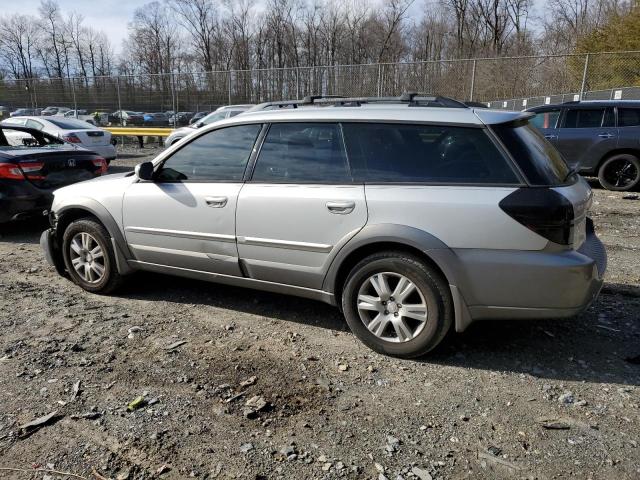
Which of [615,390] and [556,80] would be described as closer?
[615,390]

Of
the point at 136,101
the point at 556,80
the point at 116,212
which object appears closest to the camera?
the point at 116,212

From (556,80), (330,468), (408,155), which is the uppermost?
(556,80)

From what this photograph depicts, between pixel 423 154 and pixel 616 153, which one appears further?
pixel 616 153

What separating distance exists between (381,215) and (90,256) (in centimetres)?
289

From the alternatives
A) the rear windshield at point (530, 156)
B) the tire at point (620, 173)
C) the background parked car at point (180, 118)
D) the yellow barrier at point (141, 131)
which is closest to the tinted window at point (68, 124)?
the yellow barrier at point (141, 131)

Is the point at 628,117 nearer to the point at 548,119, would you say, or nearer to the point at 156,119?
the point at 548,119

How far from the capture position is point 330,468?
8.31 ft

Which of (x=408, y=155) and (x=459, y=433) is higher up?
(x=408, y=155)

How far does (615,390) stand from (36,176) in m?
6.82

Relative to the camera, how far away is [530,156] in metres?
3.28

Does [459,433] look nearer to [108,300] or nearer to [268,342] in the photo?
[268,342]

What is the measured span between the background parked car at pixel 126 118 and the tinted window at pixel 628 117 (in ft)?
56.2

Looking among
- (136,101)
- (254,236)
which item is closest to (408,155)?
(254,236)

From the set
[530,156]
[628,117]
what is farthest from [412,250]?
[628,117]
